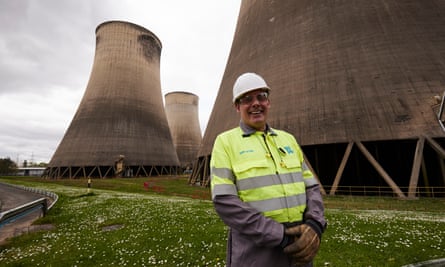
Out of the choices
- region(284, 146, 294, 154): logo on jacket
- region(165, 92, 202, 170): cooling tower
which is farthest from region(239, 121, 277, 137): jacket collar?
region(165, 92, 202, 170): cooling tower

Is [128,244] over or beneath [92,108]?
beneath

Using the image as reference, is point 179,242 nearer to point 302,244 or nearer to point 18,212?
point 302,244

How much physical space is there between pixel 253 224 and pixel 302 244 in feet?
1.19

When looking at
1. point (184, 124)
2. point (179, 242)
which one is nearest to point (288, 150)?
point (179, 242)

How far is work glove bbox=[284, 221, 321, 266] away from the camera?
4.72ft

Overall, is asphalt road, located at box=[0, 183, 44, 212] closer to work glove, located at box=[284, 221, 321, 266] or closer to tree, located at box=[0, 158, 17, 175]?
work glove, located at box=[284, 221, 321, 266]

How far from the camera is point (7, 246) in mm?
5238

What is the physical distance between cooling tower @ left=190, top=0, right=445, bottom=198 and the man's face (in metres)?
11.7

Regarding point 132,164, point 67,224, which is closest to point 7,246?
point 67,224

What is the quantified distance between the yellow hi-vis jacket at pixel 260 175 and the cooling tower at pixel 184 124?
160 feet

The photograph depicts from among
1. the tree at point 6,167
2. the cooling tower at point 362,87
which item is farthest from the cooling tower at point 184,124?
the tree at point 6,167

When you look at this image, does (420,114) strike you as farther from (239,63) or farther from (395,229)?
(239,63)

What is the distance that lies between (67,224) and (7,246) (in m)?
1.81

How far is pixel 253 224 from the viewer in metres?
1.41
